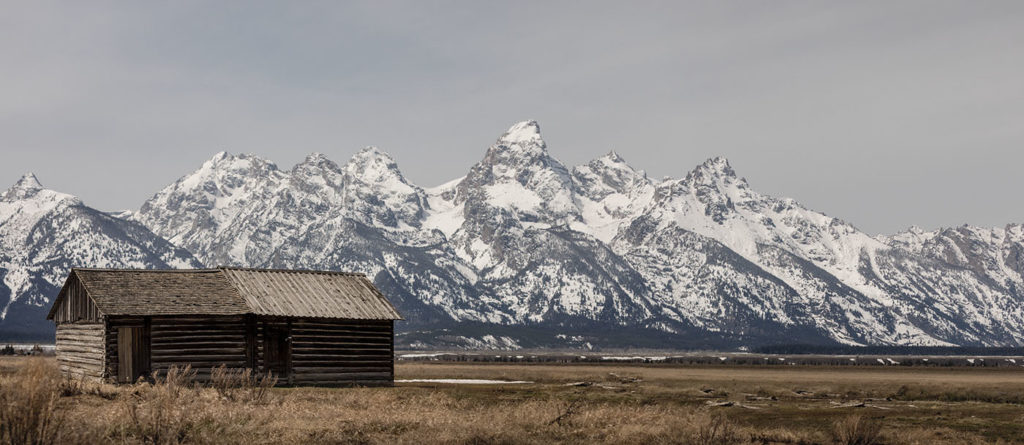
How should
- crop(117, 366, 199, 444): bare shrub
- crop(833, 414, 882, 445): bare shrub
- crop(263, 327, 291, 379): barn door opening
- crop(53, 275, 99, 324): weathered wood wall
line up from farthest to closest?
crop(263, 327, 291, 379): barn door opening < crop(53, 275, 99, 324): weathered wood wall < crop(833, 414, 882, 445): bare shrub < crop(117, 366, 199, 444): bare shrub

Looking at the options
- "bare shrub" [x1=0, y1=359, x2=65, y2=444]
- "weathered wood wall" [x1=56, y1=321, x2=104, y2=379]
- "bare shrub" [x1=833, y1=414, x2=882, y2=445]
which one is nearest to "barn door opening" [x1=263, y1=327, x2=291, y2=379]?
"weathered wood wall" [x1=56, y1=321, x2=104, y2=379]

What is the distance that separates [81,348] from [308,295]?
11357mm

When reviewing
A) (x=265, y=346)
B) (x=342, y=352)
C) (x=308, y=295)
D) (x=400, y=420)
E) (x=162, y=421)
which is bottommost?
(x=400, y=420)

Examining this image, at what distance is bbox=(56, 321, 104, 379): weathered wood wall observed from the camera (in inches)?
2094

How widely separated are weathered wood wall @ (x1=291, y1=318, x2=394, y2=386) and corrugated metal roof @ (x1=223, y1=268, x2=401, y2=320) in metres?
0.60

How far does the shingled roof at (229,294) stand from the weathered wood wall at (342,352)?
0.87 metres

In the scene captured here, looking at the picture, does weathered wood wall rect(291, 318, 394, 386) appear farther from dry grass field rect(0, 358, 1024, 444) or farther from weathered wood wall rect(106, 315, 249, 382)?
dry grass field rect(0, 358, 1024, 444)

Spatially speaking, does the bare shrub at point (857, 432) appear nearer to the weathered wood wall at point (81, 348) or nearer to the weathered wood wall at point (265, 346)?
the weathered wood wall at point (265, 346)

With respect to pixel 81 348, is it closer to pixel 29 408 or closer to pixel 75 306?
pixel 75 306

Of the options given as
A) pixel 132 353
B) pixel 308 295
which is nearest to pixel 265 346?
pixel 308 295

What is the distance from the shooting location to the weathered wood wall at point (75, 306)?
5394cm

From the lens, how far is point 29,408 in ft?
69.3

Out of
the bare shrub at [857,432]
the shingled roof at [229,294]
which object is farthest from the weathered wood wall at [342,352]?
the bare shrub at [857,432]

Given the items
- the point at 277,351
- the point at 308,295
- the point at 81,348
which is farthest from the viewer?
the point at 308,295
